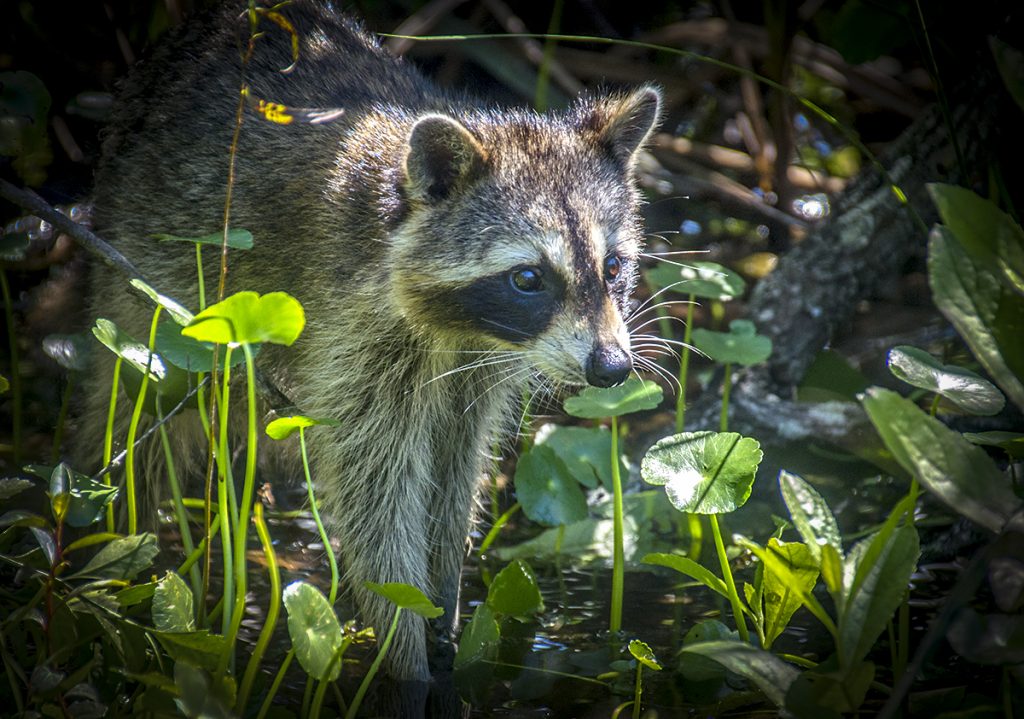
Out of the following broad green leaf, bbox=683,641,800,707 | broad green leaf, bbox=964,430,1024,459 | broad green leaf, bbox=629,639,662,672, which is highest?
broad green leaf, bbox=964,430,1024,459

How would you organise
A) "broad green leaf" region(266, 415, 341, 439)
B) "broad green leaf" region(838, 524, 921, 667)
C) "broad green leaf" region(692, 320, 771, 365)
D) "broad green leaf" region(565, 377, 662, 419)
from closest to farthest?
"broad green leaf" region(838, 524, 921, 667) → "broad green leaf" region(266, 415, 341, 439) → "broad green leaf" region(565, 377, 662, 419) → "broad green leaf" region(692, 320, 771, 365)

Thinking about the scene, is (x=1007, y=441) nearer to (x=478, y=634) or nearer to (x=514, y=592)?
(x=514, y=592)

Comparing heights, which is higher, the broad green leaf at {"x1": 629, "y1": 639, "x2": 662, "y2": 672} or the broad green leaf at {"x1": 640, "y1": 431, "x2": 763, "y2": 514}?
the broad green leaf at {"x1": 640, "y1": 431, "x2": 763, "y2": 514}

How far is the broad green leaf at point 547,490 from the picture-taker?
3518mm

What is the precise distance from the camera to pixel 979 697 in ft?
7.75

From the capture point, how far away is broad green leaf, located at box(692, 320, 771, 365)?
3699 millimetres

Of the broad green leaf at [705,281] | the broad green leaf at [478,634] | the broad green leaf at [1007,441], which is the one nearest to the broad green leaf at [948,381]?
the broad green leaf at [1007,441]

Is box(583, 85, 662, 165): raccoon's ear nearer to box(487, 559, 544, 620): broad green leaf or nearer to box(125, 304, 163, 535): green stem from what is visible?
box(487, 559, 544, 620): broad green leaf

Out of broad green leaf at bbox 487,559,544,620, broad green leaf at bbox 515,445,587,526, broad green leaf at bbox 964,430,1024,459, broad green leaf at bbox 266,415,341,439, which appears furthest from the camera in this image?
broad green leaf at bbox 515,445,587,526

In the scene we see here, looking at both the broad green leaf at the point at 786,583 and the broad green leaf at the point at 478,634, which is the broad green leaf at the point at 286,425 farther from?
the broad green leaf at the point at 786,583

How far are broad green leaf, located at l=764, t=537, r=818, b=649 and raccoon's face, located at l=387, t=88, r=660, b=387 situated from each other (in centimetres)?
70

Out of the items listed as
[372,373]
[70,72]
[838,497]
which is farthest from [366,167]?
[70,72]

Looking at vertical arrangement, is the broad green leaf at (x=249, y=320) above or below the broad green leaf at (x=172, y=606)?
above

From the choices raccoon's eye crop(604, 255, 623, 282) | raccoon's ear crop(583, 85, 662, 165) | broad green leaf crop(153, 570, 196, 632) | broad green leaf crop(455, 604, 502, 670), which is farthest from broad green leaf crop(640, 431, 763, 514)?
raccoon's ear crop(583, 85, 662, 165)
